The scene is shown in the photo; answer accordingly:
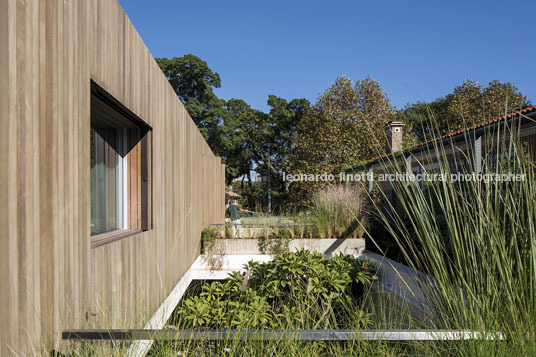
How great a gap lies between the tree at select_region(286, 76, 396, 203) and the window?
38.0ft

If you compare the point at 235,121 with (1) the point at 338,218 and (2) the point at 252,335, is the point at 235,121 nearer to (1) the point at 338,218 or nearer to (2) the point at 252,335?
(1) the point at 338,218

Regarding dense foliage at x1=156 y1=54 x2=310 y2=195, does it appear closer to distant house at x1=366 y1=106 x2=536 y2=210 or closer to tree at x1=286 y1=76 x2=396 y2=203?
tree at x1=286 y1=76 x2=396 y2=203

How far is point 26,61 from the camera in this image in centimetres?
131

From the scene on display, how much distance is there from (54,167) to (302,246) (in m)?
5.20

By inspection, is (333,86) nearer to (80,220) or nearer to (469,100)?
(469,100)

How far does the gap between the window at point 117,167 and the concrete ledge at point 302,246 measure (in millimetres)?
3162

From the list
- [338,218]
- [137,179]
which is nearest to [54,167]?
[137,179]

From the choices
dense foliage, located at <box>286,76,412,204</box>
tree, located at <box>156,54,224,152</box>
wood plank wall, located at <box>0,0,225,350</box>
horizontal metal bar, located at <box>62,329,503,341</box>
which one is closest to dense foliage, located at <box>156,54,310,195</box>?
tree, located at <box>156,54,224,152</box>

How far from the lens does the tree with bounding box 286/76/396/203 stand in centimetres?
1414

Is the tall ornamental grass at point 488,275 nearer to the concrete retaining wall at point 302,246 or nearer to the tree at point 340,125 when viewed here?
the concrete retaining wall at point 302,246

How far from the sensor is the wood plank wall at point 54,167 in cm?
121

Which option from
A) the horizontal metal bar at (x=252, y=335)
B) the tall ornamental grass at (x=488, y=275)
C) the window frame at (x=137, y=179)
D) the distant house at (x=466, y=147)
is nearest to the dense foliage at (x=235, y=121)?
the distant house at (x=466, y=147)

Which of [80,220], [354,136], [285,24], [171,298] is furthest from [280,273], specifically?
[354,136]

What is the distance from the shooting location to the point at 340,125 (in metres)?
14.4
